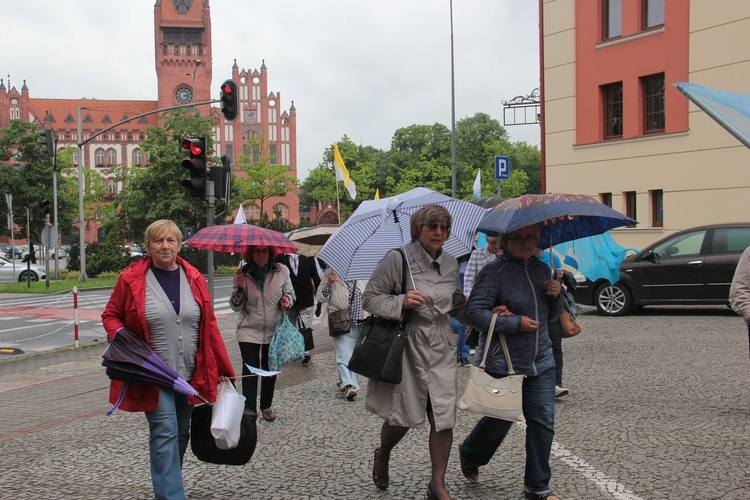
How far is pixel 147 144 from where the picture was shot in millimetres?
45906

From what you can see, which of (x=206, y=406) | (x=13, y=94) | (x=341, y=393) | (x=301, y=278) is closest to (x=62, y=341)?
(x=301, y=278)

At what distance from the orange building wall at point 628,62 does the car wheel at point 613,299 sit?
8258 millimetres

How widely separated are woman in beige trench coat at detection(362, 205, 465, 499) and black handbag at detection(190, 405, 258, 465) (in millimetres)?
764

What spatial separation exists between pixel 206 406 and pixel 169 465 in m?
0.51

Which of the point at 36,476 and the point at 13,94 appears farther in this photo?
the point at 13,94

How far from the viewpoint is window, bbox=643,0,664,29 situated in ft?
71.4

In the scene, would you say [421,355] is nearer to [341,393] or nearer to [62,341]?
[341,393]

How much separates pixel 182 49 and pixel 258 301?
320 feet

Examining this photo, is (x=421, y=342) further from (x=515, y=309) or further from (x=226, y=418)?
(x=226, y=418)

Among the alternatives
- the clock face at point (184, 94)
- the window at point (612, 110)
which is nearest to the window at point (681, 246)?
the window at point (612, 110)

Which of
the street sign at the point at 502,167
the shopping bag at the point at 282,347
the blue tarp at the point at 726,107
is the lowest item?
the shopping bag at the point at 282,347

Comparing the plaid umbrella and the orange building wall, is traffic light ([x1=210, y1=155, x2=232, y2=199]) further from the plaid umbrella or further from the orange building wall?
the orange building wall

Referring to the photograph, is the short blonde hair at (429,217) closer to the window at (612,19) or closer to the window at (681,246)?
the window at (681,246)

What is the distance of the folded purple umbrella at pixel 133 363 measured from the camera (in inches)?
162
